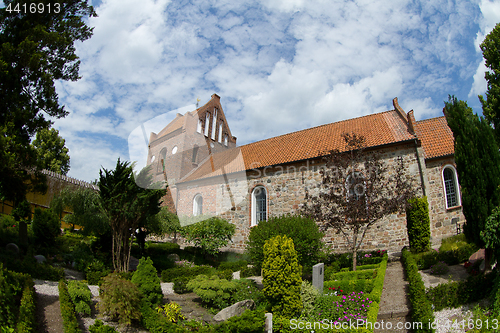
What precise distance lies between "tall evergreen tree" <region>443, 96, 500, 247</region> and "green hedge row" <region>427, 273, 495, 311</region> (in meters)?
1.59

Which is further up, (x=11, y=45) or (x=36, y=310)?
(x=11, y=45)

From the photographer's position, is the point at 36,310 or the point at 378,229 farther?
the point at 378,229

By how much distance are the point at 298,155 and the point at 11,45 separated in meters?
12.9

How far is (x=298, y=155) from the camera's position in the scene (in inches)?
677

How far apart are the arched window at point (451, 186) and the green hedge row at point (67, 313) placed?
48.7 ft

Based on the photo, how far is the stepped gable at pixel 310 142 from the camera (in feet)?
51.1

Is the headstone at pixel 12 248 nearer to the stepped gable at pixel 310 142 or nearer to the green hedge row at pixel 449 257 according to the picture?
the stepped gable at pixel 310 142

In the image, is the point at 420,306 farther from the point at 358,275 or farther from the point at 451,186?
the point at 451,186

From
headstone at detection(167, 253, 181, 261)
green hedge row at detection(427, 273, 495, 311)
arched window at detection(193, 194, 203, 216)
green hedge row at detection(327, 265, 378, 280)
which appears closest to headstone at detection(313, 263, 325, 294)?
green hedge row at detection(327, 265, 378, 280)

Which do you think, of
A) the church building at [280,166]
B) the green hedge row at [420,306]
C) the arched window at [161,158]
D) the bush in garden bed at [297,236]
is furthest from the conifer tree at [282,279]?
the arched window at [161,158]

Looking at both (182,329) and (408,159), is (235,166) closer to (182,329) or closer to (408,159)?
(408,159)

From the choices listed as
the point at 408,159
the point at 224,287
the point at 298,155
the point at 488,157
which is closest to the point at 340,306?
the point at 224,287

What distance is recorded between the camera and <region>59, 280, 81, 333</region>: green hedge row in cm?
546

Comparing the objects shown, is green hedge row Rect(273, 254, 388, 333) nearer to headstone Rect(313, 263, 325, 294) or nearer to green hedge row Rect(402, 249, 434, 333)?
green hedge row Rect(402, 249, 434, 333)
